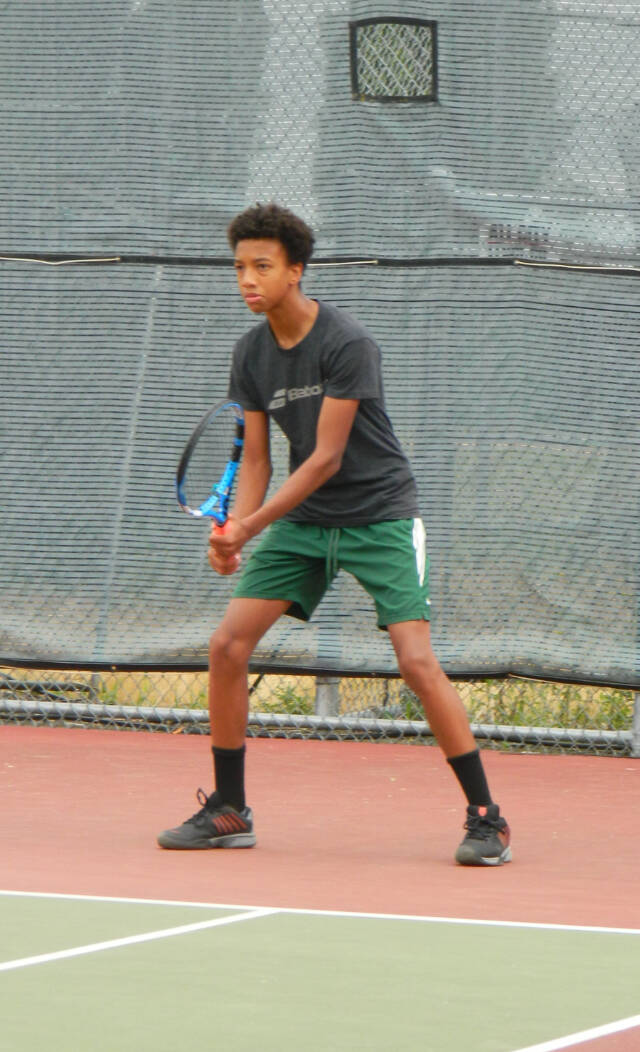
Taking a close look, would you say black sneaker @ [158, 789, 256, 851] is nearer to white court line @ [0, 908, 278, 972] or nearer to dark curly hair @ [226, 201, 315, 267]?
white court line @ [0, 908, 278, 972]

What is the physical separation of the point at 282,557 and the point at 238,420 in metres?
0.40

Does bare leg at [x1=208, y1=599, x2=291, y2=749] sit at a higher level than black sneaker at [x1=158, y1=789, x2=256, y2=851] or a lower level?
higher

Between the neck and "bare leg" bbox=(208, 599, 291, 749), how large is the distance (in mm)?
707

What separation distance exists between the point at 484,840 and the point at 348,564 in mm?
817

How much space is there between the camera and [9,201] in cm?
763

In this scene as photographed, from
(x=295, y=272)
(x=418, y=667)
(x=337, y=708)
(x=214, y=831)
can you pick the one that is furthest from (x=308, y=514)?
(x=337, y=708)

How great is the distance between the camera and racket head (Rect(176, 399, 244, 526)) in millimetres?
4910

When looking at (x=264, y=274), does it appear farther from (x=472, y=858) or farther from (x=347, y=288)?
(x=347, y=288)

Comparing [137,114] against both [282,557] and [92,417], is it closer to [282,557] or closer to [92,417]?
[92,417]

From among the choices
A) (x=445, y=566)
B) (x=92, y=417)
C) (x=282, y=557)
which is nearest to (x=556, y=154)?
(x=445, y=566)

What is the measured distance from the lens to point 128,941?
386cm

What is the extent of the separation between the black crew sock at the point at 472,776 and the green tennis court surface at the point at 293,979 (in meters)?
0.90

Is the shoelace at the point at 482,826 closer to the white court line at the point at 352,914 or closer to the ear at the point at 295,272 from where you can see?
the white court line at the point at 352,914

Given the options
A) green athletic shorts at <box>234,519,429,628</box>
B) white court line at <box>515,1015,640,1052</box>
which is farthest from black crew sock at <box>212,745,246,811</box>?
white court line at <box>515,1015,640,1052</box>
